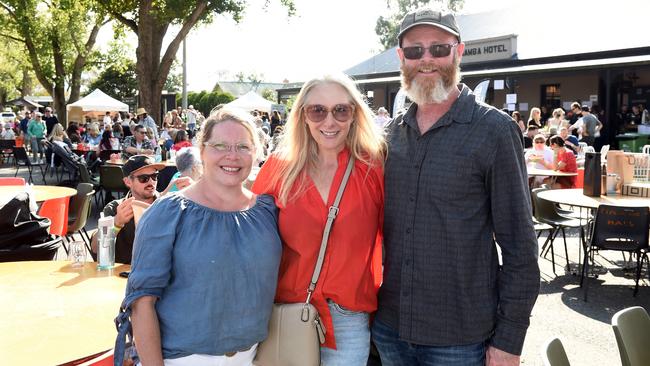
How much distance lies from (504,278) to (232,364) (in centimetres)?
103

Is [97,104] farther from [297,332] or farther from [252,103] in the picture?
[297,332]

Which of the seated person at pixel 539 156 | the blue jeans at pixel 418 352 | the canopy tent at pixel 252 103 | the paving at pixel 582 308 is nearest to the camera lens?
the blue jeans at pixel 418 352

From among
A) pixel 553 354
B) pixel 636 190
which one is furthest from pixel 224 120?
pixel 636 190

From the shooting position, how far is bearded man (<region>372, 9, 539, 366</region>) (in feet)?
7.02

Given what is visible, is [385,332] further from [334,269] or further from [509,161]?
[509,161]

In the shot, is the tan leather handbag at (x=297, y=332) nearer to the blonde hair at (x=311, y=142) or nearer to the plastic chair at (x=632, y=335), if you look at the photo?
the blonde hair at (x=311, y=142)

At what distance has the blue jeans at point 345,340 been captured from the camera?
2385 millimetres

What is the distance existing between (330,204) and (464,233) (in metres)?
0.51

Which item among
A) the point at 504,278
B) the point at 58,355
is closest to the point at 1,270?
the point at 58,355

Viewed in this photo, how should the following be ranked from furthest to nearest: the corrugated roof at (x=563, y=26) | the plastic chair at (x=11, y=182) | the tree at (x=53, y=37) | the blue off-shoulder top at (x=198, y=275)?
the tree at (x=53, y=37) < the corrugated roof at (x=563, y=26) < the plastic chair at (x=11, y=182) < the blue off-shoulder top at (x=198, y=275)

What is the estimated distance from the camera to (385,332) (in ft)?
8.02

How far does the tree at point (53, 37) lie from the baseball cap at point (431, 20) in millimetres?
29750

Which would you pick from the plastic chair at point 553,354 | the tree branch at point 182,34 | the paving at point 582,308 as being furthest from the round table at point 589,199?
the tree branch at point 182,34

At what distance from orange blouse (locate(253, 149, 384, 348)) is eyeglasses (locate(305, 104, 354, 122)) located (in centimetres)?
19
